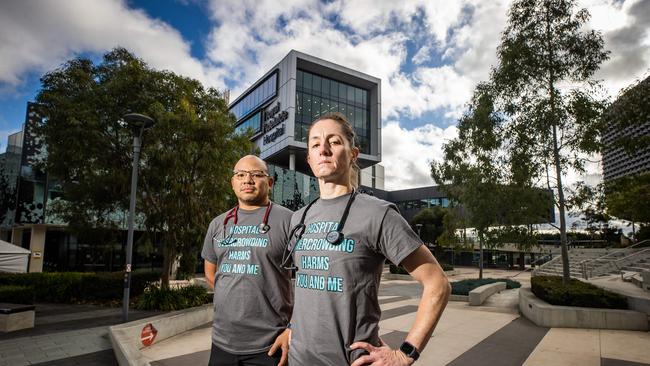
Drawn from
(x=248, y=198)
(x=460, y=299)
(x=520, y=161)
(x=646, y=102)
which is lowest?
(x=460, y=299)

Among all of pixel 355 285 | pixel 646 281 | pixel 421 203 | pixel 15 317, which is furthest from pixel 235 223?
pixel 421 203

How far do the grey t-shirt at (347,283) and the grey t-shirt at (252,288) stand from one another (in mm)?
766

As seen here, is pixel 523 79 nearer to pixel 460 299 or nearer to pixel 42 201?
pixel 460 299

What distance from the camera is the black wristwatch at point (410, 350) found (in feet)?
5.21

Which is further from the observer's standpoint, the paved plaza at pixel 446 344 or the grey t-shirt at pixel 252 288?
the paved plaza at pixel 446 344

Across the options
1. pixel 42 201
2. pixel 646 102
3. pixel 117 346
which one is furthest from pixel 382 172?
pixel 117 346

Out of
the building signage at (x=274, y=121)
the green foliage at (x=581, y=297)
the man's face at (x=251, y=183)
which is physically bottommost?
the green foliage at (x=581, y=297)

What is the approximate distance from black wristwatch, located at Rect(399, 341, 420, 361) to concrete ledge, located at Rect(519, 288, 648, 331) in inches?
382

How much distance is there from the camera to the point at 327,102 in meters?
42.4

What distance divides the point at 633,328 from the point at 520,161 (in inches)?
221

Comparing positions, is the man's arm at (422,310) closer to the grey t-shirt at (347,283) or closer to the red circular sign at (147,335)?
the grey t-shirt at (347,283)

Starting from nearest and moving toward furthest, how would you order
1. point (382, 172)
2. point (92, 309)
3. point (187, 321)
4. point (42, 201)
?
1. point (187, 321)
2. point (92, 309)
3. point (42, 201)
4. point (382, 172)

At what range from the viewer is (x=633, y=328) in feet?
27.9

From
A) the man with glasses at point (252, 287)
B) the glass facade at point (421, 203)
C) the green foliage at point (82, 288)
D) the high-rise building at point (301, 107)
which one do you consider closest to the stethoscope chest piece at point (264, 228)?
the man with glasses at point (252, 287)
